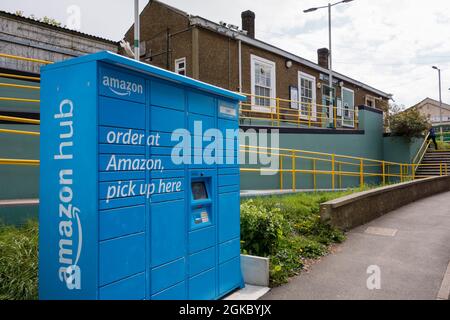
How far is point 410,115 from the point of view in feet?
65.4

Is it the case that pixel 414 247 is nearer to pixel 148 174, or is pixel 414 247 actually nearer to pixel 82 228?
pixel 148 174

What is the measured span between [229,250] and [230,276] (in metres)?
0.34

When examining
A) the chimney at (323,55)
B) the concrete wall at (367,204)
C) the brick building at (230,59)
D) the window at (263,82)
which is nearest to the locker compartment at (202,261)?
the concrete wall at (367,204)

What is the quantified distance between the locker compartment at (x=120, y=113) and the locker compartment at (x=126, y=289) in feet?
4.55

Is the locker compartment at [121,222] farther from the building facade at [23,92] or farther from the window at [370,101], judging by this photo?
the window at [370,101]

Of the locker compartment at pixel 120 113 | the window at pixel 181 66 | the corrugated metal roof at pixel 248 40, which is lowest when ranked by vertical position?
the locker compartment at pixel 120 113

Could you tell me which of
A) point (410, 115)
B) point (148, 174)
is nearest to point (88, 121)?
point (148, 174)

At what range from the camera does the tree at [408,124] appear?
64.6 ft

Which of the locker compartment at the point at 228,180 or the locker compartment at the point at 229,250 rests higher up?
the locker compartment at the point at 228,180

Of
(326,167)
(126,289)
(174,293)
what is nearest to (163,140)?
(126,289)

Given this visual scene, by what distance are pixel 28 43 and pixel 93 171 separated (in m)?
11.0

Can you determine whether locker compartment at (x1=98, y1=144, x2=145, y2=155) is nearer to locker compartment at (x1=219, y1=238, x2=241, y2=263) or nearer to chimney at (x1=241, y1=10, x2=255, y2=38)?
locker compartment at (x1=219, y1=238, x2=241, y2=263)

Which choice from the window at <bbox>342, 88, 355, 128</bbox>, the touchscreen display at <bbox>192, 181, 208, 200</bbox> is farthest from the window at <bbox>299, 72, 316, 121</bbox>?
the touchscreen display at <bbox>192, 181, 208, 200</bbox>

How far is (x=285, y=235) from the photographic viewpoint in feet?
22.2
